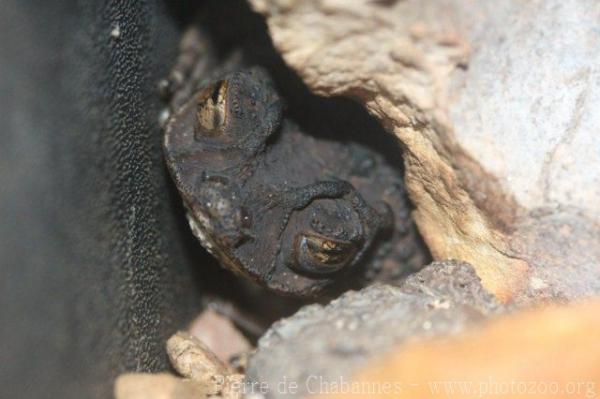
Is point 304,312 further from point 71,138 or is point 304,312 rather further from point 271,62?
point 271,62

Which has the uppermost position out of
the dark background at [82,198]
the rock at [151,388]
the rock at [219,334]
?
the dark background at [82,198]

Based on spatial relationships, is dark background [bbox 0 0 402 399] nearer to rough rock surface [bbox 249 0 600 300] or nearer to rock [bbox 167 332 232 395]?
rock [bbox 167 332 232 395]

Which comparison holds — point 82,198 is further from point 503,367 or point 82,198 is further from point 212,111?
point 503,367

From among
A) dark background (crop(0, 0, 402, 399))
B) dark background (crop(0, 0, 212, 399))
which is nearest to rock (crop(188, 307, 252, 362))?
dark background (crop(0, 0, 402, 399))

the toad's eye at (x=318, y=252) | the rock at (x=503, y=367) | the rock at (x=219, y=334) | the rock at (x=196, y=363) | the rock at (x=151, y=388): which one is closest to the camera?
the rock at (x=503, y=367)

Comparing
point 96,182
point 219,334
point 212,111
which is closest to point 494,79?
point 212,111

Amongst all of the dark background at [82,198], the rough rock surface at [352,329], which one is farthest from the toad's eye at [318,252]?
the dark background at [82,198]

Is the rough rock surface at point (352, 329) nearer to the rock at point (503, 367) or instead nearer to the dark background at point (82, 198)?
the rock at point (503, 367)
